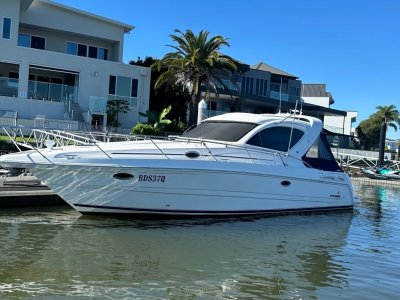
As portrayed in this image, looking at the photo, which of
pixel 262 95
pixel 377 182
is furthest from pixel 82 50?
pixel 377 182

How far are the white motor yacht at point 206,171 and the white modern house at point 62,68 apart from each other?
15.7m

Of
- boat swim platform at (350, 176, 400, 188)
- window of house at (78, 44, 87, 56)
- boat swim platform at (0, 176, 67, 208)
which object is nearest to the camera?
boat swim platform at (0, 176, 67, 208)

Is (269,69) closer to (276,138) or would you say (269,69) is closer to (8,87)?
(8,87)

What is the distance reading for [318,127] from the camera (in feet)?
45.3

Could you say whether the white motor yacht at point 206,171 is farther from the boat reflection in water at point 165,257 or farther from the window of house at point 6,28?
the window of house at point 6,28

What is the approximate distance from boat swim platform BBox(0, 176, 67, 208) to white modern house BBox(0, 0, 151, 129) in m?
13.0

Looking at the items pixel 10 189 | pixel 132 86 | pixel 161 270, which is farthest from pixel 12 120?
pixel 161 270

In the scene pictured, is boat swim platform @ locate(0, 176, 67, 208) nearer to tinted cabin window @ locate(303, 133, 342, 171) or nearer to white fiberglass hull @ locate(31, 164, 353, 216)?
white fiberglass hull @ locate(31, 164, 353, 216)

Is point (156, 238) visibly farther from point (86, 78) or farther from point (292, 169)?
point (86, 78)

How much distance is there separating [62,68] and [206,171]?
22338 mm

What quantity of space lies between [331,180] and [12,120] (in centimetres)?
1798

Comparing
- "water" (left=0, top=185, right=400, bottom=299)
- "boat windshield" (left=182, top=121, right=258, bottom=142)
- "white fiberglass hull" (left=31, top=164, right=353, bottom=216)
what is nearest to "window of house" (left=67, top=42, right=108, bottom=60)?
"boat windshield" (left=182, top=121, right=258, bottom=142)

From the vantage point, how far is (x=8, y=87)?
1110 inches

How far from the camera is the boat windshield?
476 inches
